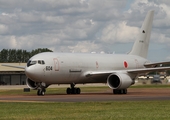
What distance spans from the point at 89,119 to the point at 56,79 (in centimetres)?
2968

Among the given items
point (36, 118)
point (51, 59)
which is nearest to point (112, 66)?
point (51, 59)

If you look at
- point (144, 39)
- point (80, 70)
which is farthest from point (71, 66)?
point (144, 39)

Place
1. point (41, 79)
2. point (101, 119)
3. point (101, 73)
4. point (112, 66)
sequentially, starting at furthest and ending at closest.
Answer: point (112, 66) < point (101, 73) < point (41, 79) < point (101, 119)

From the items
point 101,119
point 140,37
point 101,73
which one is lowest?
point 101,119

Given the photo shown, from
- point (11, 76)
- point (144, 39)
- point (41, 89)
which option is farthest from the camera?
point (11, 76)

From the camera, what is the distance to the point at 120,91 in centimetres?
5278

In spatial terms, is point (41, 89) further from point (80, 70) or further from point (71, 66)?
point (80, 70)

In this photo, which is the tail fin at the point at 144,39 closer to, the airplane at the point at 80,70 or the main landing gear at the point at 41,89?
the airplane at the point at 80,70

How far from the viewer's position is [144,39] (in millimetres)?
68062

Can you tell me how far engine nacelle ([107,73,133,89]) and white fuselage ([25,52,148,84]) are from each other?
2.97 meters

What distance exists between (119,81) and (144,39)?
17.2 metres

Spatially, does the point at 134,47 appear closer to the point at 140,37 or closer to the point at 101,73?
the point at 140,37

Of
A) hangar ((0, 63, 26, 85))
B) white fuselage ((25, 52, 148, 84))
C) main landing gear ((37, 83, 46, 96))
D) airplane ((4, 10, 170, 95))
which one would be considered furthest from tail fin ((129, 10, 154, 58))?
hangar ((0, 63, 26, 85))

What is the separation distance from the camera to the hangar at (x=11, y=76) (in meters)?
112
